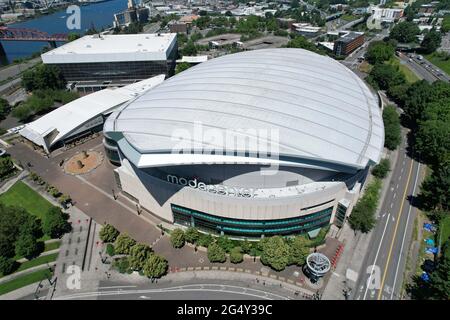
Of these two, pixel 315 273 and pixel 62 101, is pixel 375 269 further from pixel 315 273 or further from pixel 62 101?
pixel 62 101

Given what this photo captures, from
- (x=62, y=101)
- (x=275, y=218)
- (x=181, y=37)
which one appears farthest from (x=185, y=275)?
(x=181, y=37)

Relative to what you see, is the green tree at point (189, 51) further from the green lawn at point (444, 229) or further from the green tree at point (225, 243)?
the green lawn at point (444, 229)

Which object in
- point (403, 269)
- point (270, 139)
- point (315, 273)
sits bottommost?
point (403, 269)

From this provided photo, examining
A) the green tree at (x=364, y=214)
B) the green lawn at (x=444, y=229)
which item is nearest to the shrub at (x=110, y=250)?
the green tree at (x=364, y=214)

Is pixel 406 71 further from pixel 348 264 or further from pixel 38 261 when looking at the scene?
pixel 38 261

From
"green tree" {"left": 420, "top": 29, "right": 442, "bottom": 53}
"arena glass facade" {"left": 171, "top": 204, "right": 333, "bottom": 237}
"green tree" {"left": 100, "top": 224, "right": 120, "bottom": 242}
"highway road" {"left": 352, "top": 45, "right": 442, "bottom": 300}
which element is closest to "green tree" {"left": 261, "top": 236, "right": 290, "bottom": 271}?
"arena glass facade" {"left": 171, "top": 204, "right": 333, "bottom": 237}

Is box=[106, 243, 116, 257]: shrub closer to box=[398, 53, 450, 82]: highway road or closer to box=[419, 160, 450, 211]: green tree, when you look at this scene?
box=[419, 160, 450, 211]: green tree
